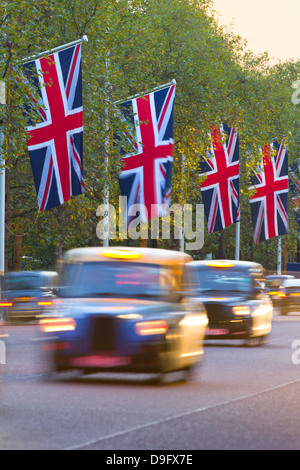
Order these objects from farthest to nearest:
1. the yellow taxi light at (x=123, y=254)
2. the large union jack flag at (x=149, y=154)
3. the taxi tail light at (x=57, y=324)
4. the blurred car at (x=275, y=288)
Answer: the blurred car at (x=275, y=288) < the large union jack flag at (x=149, y=154) < the yellow taxi light at (x=123, y=254) < the taxi tail light at (x=57, y=324)

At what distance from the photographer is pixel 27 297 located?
86.6 ft

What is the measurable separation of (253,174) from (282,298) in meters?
14.5

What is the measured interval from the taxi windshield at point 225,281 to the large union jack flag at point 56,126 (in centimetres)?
794

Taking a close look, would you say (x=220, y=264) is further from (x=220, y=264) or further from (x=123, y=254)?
(x=123, y=254)

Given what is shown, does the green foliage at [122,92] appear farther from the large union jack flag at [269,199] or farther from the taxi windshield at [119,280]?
the taxi windshield at [119,280]

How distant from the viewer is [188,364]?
13.5 meters

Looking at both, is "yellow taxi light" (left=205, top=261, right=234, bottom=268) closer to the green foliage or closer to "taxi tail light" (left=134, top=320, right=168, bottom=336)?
"taxi tail light" (left=134, top=320, right=168, bottom=336)

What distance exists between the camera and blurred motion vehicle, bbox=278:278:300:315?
111 feet

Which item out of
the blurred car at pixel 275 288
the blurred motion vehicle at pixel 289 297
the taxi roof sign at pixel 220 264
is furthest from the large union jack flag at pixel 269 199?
the taxi roof sign at pixel 220 264

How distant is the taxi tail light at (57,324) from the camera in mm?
12625

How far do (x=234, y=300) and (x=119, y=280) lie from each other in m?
6.68


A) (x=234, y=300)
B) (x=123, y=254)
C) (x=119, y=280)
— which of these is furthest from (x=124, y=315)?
(x=234, y=300)
